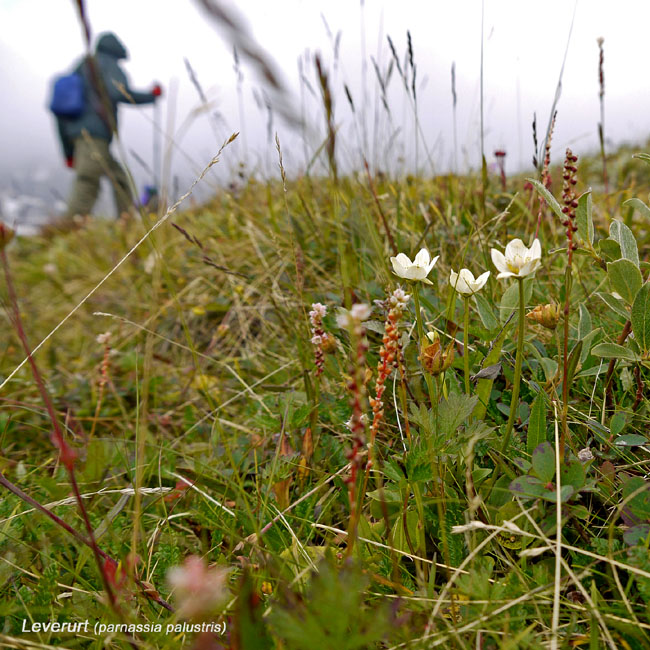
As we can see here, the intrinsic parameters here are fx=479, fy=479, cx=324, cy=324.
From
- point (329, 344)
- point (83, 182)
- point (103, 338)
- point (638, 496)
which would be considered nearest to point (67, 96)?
point (83, 182)

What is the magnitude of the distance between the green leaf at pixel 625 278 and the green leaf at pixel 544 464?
1.15ft

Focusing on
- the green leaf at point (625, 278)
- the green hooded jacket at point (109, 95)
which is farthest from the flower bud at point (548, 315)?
the green hooded jacket at point (109, 95)

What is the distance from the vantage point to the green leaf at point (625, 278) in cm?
85

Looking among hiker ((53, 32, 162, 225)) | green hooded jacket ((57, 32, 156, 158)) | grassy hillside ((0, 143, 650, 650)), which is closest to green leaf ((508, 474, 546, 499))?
grassy hillside ((0, 143, 650, 650))

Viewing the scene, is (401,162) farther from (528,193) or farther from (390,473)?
(390,473)

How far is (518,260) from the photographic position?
0.77 m

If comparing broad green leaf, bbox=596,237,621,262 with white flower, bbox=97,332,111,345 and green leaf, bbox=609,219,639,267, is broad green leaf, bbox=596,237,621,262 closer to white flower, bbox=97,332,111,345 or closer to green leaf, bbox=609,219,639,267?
green leaf, bbox=609,219,639,267

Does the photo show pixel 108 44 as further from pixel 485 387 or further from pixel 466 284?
pixel 485 387

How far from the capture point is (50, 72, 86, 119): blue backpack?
24.2 feet

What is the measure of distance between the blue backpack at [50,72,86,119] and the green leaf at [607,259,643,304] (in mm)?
8549

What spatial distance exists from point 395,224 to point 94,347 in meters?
1.75

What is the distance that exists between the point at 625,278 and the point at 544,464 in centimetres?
39

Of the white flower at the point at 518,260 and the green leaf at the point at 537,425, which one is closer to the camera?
the white flower at the point at 518,260

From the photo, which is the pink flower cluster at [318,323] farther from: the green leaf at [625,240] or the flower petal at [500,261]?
the green leaf at [625,240]
